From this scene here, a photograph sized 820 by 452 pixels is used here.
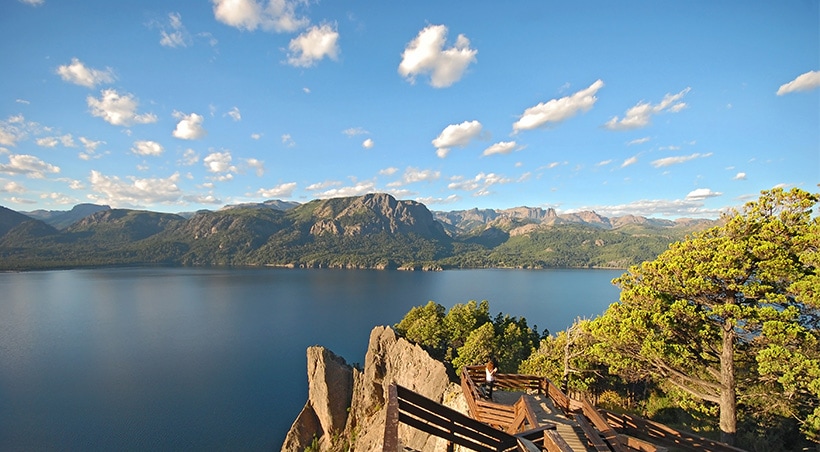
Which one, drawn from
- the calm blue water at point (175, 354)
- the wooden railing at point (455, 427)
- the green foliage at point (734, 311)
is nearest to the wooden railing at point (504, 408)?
the wooden railing at point (455, 427)

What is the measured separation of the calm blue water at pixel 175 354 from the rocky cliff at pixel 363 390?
28.6ft

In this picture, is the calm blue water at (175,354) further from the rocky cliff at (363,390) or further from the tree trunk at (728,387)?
the tree trunk at (728,387)


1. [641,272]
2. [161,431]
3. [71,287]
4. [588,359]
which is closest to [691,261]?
[641,272]

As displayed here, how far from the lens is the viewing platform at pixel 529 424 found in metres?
4.67

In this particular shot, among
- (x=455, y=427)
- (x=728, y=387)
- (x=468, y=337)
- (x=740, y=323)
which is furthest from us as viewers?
(x=468, y=337)

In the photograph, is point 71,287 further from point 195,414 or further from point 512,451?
point 512,451

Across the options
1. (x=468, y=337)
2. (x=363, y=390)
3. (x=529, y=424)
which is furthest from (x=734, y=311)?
(x=468, y=337)

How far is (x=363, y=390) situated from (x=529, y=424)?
2408 centimetres

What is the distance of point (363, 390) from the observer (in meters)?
29.0

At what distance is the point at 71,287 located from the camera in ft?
449

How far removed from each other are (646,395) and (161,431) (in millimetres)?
46328

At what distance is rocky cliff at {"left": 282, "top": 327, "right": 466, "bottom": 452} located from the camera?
2009cm

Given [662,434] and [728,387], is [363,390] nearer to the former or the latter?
[662,434]

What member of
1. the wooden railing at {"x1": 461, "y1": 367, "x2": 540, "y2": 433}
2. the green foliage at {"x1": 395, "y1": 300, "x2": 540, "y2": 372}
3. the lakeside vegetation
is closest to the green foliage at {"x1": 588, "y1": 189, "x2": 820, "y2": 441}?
the lakeside vegetation
